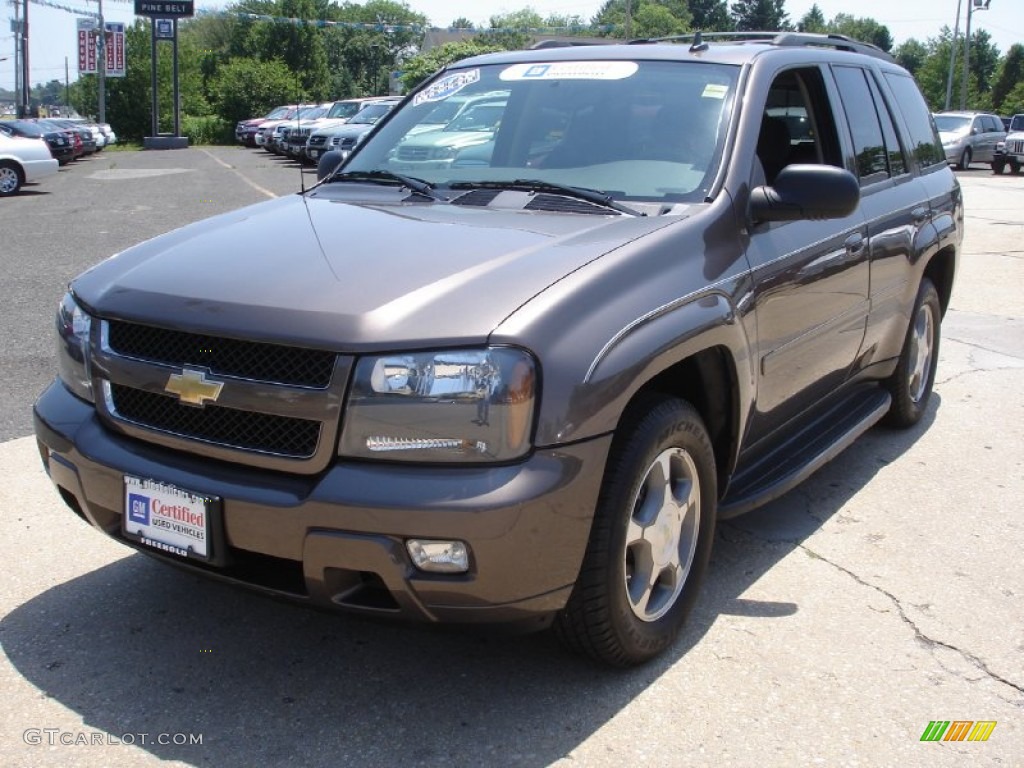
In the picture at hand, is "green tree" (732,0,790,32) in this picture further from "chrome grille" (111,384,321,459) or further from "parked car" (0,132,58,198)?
"chrome grille" (111,384,321,459)

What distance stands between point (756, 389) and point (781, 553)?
0.82 meters

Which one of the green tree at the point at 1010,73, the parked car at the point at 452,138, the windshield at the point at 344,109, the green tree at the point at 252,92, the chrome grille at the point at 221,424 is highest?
the green tree at the point at 1010,73

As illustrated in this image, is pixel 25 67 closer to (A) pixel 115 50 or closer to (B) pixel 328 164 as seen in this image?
(A) pixel 115 50

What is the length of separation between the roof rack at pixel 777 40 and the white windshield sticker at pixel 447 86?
700 millimetres

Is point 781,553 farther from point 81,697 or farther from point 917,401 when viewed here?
point 81,697

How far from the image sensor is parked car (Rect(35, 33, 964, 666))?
255 cm

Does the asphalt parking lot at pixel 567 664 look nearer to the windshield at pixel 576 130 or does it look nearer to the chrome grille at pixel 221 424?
the chrome grille at pixel 221 424

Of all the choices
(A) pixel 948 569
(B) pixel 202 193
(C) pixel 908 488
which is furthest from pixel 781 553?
(B) pixel 202 193

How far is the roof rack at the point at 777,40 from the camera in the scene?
4285 millimetres

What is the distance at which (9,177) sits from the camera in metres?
19.2

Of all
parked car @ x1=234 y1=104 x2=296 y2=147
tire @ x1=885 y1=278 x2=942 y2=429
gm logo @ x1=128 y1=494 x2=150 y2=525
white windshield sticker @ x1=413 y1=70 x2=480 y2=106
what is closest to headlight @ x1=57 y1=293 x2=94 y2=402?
gm logo @ x1=128 y1=494 x2=150 y2=525

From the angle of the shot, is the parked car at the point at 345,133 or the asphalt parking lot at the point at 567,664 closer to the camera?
the asphalt parking lot at the point at 567,664

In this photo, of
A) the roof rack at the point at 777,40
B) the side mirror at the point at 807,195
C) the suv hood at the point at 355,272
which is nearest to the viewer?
the suv hood at the point at 355,272

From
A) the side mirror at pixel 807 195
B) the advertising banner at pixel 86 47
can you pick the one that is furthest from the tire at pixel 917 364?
the advertising banner at pixel 86 47
